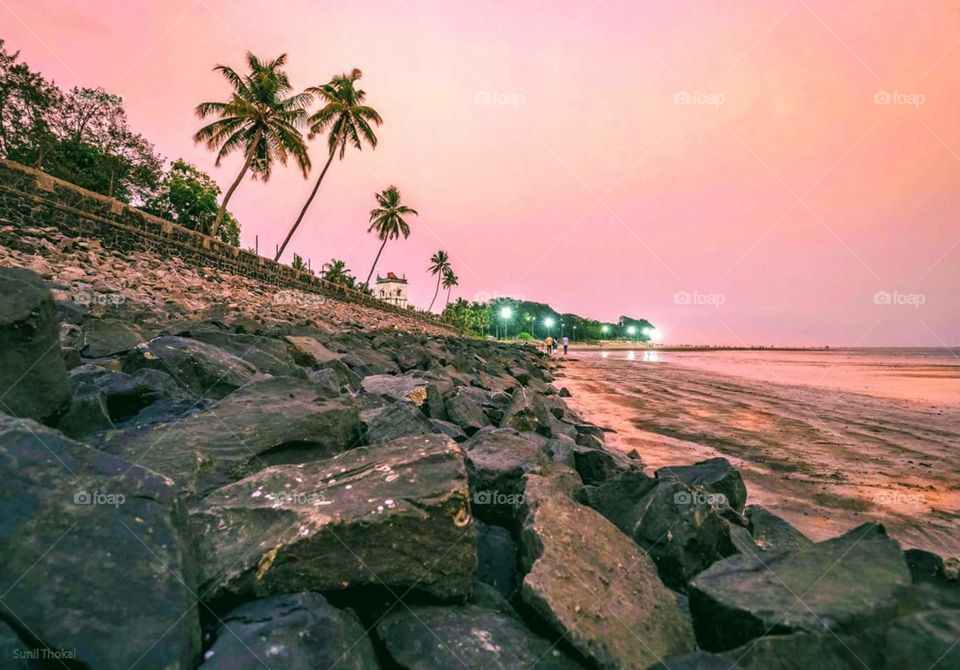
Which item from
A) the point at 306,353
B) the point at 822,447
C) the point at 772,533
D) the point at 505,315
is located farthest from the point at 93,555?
the point at 505,315

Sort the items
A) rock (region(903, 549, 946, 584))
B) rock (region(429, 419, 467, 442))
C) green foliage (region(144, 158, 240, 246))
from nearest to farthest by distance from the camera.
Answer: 1. rock (region(903, 549, 946, 584))
2. rock (region(429, 419, 467, 442))
3. green foliage (region(144, 158, 240, 246))

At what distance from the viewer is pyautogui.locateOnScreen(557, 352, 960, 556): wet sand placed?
3604 mm

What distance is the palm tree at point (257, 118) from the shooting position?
2431 centimetres

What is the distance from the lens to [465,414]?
15.5 feet

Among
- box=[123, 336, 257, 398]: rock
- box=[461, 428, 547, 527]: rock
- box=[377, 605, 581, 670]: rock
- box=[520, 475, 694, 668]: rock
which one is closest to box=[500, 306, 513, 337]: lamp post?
box=[123, 336, 257, 398]: rock

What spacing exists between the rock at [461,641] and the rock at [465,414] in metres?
2.88

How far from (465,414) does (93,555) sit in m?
3.57

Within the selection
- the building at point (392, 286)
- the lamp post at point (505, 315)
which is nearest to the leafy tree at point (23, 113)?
the building at point (392, 286)

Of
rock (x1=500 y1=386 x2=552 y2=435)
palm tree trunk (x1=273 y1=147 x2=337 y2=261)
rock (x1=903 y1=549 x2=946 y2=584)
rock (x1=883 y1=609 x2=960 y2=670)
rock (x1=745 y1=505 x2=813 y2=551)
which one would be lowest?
rock (x1=745 y1=505 x2=813 y2=551)

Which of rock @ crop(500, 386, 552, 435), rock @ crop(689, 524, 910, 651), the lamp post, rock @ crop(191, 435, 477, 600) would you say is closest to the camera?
rock @ crop(689, 524, 910, 651)

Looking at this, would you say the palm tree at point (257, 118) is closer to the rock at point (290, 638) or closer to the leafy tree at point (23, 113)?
the leafy tree at point (23, 113)

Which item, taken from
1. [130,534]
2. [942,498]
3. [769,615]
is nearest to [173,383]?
[130,534]

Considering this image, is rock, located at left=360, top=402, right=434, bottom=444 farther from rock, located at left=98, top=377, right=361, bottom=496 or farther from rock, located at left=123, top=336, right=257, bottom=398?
rock, located at left=123, top=336, right=257, bottom=398

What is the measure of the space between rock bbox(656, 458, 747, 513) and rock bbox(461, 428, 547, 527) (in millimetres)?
909
